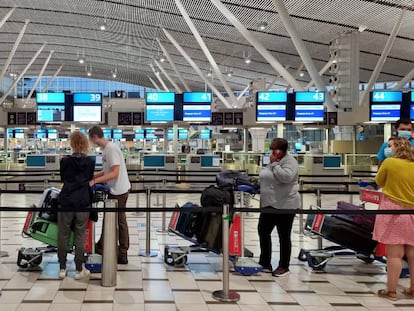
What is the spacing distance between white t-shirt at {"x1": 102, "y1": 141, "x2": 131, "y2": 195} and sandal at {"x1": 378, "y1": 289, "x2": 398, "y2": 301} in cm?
302

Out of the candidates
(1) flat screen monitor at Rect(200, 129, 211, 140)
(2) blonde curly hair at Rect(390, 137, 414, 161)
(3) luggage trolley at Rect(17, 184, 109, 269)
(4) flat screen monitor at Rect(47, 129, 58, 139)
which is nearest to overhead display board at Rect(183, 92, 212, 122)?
(3) luggage trolley at Rect(17, 184, 109, 269)

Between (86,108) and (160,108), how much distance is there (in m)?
2.59

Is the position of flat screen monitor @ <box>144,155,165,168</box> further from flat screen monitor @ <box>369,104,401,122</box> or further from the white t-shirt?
the white t-shirt

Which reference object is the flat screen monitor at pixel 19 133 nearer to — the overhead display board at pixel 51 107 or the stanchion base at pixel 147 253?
the overhead display board at pixel 51 107

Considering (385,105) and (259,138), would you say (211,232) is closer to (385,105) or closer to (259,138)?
(385,105)

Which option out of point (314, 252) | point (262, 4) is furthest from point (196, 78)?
point (314, 252)

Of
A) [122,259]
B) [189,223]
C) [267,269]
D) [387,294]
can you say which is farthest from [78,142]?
[387,294]

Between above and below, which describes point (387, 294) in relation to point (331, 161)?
below

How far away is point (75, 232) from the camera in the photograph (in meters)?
5.55

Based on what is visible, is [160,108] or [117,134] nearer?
[160,108]

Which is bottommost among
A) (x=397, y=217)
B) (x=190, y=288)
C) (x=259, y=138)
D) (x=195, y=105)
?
(x=190, y=288)

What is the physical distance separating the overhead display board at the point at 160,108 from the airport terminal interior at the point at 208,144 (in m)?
0.04

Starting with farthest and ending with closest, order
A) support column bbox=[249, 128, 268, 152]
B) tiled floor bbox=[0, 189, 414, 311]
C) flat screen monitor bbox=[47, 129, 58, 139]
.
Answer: flat screen monitor bbox=[47, 129, 58, 139], support column bbox=[249, 128, 268, 152], tiled floor bbox=[0, 189, 414, 311]

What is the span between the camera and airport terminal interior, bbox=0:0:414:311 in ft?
17.1
